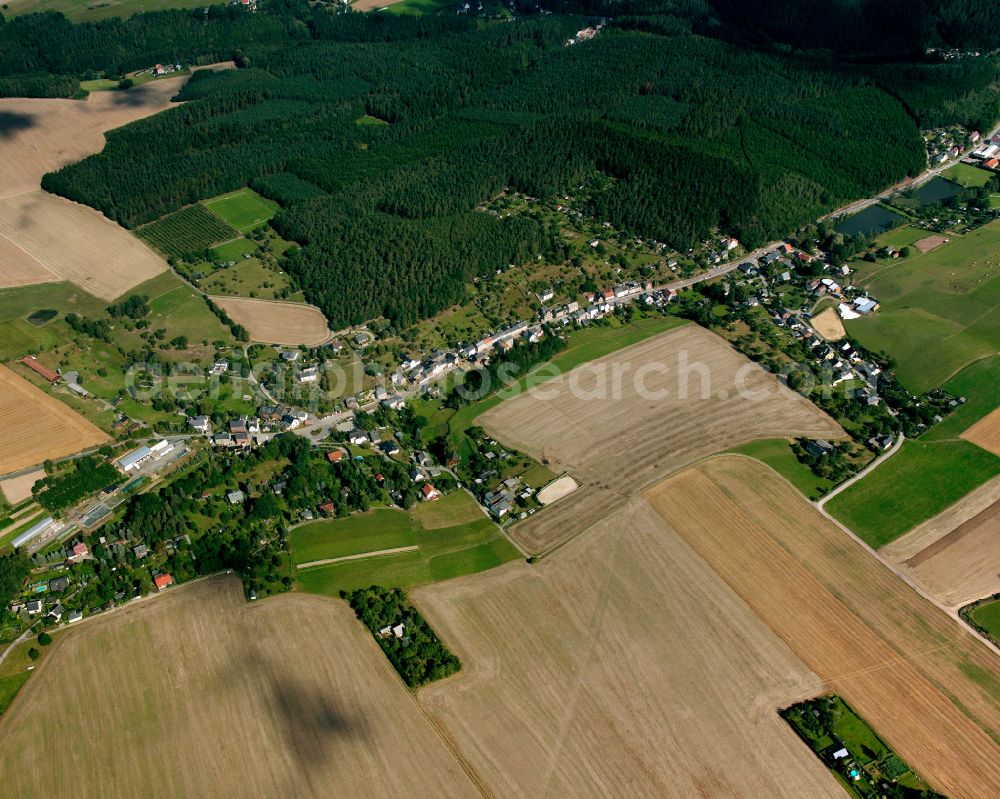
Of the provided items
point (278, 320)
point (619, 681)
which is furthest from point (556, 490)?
point (278, 320)

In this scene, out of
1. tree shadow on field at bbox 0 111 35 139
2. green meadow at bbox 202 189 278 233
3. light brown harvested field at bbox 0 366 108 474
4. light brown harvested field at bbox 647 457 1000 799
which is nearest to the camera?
light brown harvested field at bbox 647 457 1000 799

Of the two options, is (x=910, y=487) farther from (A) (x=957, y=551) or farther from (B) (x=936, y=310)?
(B) (x=936, y=310)

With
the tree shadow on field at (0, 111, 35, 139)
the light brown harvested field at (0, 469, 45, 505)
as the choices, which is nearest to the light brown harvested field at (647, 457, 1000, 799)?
the light brown harvested field at (0, 469, 45, 505)

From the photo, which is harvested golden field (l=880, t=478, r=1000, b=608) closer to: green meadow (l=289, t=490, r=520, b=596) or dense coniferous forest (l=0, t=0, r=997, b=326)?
green meadow (l=289, t=490, r=520, b=596)

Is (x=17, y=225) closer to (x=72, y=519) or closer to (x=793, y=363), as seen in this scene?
(x=72, y=519)

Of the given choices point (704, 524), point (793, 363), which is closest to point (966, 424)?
point (793, 363)

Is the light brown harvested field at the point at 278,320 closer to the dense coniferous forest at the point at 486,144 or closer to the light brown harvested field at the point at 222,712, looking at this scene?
the dense coniferous forest at the point at 486,144

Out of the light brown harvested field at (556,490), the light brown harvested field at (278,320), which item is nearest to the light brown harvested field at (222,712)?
the light brown harvested field at (556,490)
